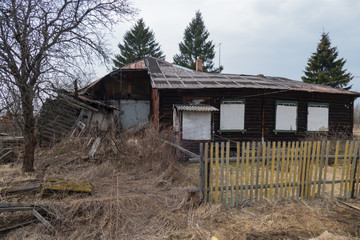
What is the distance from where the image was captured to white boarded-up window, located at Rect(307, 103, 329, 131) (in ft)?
41.4

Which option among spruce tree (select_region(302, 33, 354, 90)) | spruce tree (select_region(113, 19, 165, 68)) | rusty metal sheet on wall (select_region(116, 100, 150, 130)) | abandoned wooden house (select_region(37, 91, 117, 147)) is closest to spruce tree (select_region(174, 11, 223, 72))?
spruce tree (select_region(113, 19, 165, 68))

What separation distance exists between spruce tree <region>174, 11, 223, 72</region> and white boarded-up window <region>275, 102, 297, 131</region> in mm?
22799

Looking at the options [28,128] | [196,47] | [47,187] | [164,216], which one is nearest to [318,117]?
[164,216]

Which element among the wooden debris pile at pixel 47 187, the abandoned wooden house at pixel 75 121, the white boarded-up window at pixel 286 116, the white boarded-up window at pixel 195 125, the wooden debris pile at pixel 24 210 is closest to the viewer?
the wooden debris pile at pixel 24 210

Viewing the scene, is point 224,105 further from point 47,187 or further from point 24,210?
point 24,210

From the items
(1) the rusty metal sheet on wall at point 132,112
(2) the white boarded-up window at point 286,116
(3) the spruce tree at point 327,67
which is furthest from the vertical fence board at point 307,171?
(3) the spruce tree at point 327,67

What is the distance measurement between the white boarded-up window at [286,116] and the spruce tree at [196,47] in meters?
22.8

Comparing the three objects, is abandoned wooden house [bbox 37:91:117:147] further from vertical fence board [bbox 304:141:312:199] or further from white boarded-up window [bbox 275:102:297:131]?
white boarded-up window [bbox 275:102:297:131]

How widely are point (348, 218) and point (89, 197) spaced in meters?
5.03

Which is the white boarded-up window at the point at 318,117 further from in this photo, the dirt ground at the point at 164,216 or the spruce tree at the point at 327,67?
the spruce tree at the point at 327,67

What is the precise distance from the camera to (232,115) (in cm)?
1145

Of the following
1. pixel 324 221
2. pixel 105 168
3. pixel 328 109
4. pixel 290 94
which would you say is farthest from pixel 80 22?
pixel 328 109

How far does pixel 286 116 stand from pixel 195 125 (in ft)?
22.2

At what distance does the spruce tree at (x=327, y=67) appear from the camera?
28.3 meters
